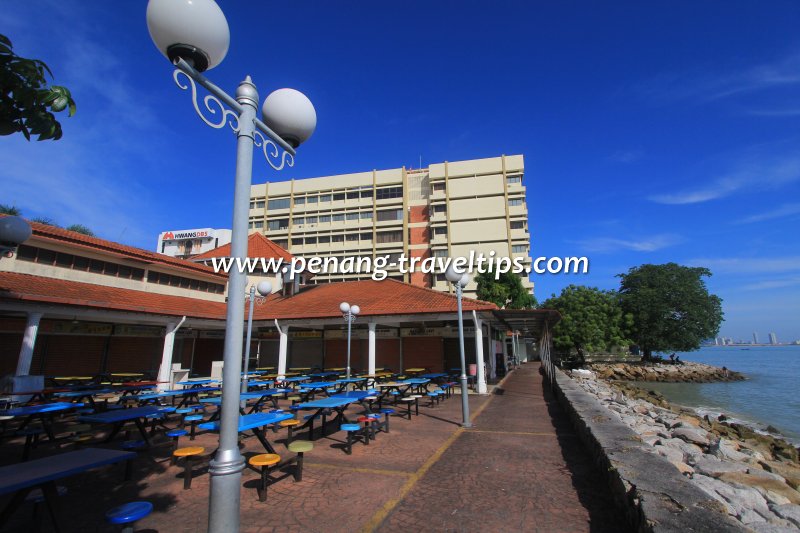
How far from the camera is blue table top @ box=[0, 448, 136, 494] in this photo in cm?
277

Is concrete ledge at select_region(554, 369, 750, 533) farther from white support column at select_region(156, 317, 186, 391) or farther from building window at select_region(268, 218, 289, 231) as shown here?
building window at select_region(268, 218, 289, 231)

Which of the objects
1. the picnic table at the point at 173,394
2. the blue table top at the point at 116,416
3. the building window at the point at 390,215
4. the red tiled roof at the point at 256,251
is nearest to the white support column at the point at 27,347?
the picnic table at the point at 173,394

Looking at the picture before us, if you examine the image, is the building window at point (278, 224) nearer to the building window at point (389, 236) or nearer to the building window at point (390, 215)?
the building window at point (390, 215)

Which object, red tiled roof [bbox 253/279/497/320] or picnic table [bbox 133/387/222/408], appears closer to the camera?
picnic table [bbox 133/387/222/408]

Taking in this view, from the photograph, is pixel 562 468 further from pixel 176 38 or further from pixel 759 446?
pixel 759 446

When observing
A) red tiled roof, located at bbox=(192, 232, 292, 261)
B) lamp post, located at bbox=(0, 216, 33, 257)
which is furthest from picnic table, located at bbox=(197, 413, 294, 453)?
red tiled roof, located at bbox=(192, 232, 292, 261)

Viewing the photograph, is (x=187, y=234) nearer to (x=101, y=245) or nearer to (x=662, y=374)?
(x=101, y=245)

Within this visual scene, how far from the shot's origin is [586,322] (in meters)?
35.2

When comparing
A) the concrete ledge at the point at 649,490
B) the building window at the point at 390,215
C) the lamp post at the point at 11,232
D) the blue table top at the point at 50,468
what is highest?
the building window at the point at 390,215

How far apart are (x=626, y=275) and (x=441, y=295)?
4196 cm

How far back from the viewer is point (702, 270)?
4647 cm

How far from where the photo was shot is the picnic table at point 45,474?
9.15 feet

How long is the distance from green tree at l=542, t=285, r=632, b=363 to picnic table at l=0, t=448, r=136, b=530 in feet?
121

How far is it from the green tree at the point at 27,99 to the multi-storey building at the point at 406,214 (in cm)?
4200
